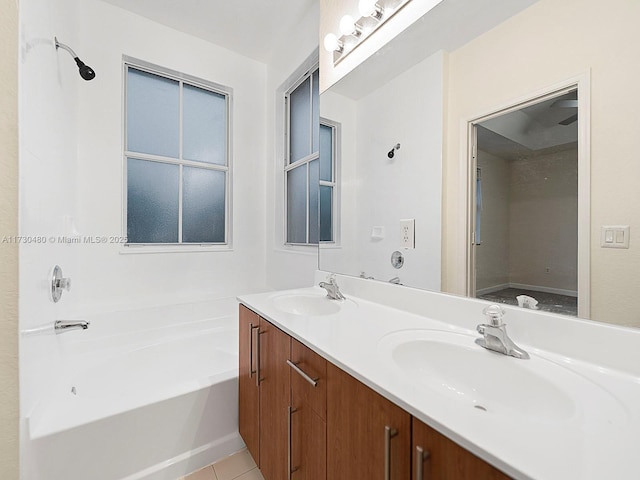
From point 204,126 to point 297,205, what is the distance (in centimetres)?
118

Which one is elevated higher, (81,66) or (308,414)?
(81,66)

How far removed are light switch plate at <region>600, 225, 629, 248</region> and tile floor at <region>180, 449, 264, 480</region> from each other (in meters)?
1.68

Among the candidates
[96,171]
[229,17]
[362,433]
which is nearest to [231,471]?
[362,433]

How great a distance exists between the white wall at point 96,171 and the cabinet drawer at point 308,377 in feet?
3.31

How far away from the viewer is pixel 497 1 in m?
0.91

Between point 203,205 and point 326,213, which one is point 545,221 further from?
point 203,205

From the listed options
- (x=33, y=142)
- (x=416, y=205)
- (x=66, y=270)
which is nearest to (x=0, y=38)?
(x=33, y=142)

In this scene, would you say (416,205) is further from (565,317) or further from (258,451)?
(258,451)

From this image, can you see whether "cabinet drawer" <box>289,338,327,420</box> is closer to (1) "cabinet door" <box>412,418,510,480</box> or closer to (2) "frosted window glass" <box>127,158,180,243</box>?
(1) "cabinet door" <box>412,418,510,480</box>

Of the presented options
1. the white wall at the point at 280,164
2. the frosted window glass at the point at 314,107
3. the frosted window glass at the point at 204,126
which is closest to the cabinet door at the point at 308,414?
the white wall at the point at 280,164

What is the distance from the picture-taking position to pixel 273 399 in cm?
110

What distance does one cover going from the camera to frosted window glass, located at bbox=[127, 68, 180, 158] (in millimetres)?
2326

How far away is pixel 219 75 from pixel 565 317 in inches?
118

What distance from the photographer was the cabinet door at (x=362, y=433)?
566 mm
